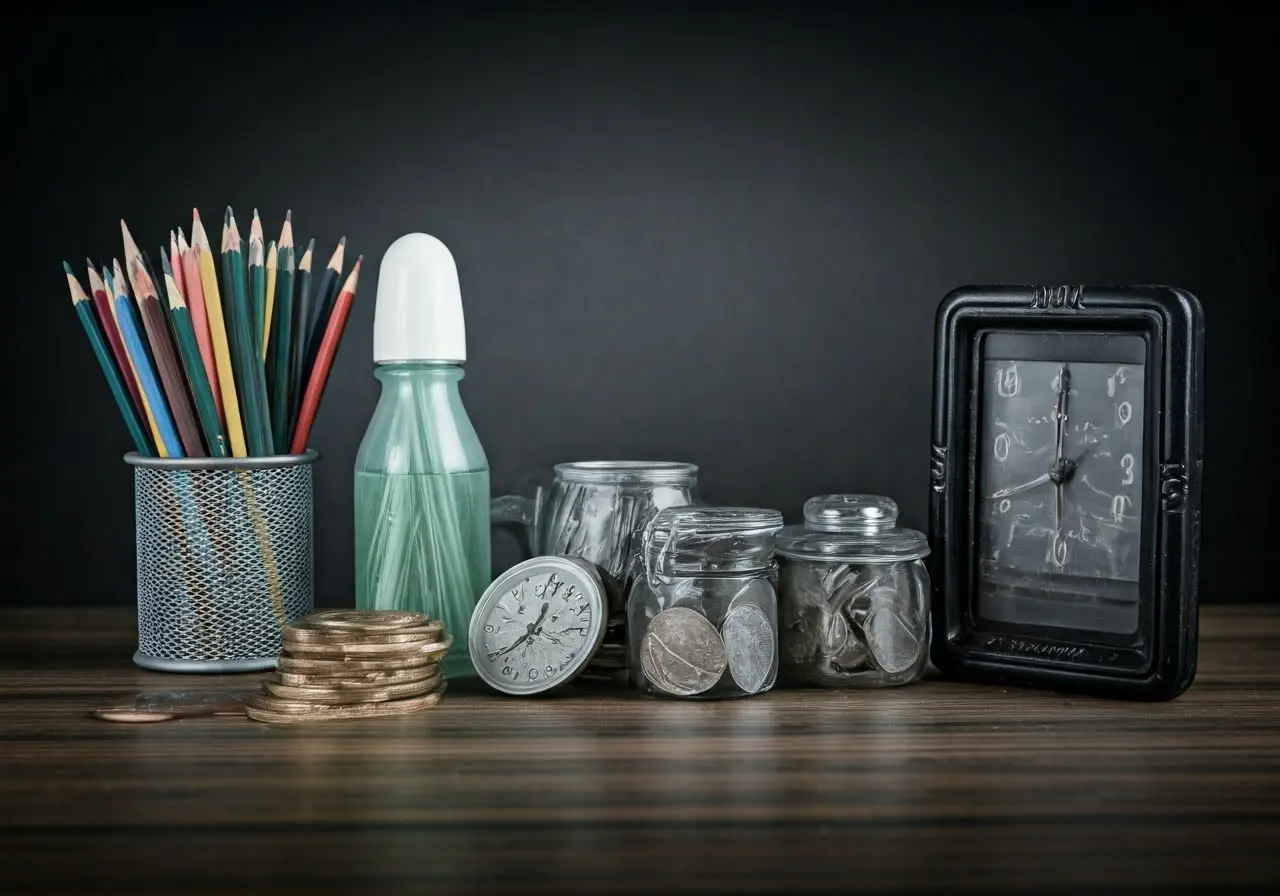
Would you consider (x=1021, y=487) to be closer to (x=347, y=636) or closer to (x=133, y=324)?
(x=347, y=636)

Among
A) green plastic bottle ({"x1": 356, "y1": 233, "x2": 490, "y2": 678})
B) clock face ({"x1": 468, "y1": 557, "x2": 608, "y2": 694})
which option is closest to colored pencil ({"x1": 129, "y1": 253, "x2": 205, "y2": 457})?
green plastic bottle ({"x1": 356, "y1": 233, "x2": 490, "y2": 678})

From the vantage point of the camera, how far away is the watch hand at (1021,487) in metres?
0.92

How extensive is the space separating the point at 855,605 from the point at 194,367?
0.49 m

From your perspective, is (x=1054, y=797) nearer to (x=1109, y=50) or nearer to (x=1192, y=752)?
(x=1192, y=752)

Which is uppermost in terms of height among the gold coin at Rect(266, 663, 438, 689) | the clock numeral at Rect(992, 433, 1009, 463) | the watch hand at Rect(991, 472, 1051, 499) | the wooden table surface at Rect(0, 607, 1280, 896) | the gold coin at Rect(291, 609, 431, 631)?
the clock numeral at Rect(992, 433, 1009, 463)

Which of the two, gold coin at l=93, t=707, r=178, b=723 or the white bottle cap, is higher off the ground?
the white bottle cap

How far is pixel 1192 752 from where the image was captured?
0.75m

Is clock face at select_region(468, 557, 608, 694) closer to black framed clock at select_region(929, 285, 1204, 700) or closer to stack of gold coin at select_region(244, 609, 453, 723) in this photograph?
stack of gold coin at select_region(244, 609, 453, 723)

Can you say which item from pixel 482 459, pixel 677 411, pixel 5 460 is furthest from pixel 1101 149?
pixel 5 460

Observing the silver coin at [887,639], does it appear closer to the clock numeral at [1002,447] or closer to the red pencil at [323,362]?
the clock numeral at [1002,447]

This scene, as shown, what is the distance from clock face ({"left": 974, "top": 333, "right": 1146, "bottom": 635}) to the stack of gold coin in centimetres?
40

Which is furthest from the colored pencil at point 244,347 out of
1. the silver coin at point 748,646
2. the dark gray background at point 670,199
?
the silver coin at point 748,646

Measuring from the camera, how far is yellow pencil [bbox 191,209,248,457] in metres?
0.93

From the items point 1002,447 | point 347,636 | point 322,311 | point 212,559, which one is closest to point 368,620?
point 347,636
